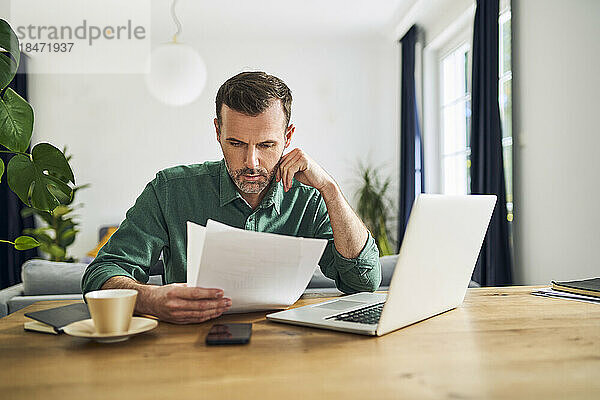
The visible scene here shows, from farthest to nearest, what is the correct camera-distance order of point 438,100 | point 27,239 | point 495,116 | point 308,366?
1. point 438,100
2. point 495,116
3. point 27,239
4. point 308,366

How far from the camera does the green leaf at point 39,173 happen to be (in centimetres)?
134

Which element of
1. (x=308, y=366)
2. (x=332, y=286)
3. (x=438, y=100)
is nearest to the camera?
(x=308, y=366)

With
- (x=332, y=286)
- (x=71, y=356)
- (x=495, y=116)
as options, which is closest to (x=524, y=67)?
(x=495, y=116)

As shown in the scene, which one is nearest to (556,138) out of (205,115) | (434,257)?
(434,257)

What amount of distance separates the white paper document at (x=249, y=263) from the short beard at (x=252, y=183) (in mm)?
392

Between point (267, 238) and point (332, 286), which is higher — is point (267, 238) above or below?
above

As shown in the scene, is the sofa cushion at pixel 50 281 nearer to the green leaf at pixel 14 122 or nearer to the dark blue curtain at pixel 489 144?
the green leaf at pixel 14 122

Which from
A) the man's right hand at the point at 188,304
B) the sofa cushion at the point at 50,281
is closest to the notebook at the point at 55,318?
the man's right hand at the point at 188,304

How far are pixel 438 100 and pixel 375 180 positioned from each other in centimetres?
105

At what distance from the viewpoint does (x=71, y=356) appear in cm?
76

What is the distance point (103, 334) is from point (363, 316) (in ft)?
1.41

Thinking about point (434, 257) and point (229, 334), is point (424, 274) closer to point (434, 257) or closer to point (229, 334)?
point (434, 257)

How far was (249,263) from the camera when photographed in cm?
92

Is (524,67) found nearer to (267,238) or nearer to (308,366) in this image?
(267,238)
